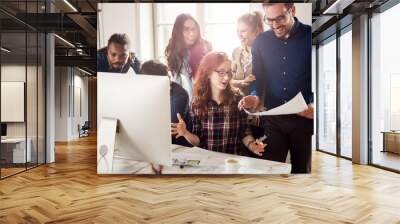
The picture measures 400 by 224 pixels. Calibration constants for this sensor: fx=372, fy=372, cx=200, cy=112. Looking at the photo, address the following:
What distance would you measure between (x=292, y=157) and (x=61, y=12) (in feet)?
16.9

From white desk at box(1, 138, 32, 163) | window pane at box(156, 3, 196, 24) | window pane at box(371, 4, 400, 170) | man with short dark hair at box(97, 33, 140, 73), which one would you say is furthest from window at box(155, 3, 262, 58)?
white desk at box(1, 138, 32, 163)

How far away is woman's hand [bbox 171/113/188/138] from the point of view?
6.00 metres

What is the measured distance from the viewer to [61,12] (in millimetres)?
7277

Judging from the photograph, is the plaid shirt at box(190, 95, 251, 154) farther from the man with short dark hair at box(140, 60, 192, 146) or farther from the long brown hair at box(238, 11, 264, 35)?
the long brown hair at box(238, 11, 264, 35)

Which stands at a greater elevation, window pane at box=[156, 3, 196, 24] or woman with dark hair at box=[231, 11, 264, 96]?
window pane at box=[156, 3, 196, 24]

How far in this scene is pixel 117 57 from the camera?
6031 mm

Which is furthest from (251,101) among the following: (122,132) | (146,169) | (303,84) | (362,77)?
(122,132)

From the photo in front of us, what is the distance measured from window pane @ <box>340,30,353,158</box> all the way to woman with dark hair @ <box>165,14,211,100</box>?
3799 millimetres

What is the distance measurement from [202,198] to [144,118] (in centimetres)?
216

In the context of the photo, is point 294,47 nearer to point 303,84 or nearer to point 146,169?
point 303,84

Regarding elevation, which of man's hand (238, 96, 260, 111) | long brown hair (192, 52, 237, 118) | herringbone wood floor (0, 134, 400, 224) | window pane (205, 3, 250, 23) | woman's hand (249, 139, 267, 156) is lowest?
herringbone wood floor (0, 134, 400, 224)

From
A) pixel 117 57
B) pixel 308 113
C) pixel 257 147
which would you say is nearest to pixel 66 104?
pixel 117 57

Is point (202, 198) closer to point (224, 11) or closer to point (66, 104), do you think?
point (224, 11)

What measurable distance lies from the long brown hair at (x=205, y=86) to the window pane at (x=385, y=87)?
302 cm
